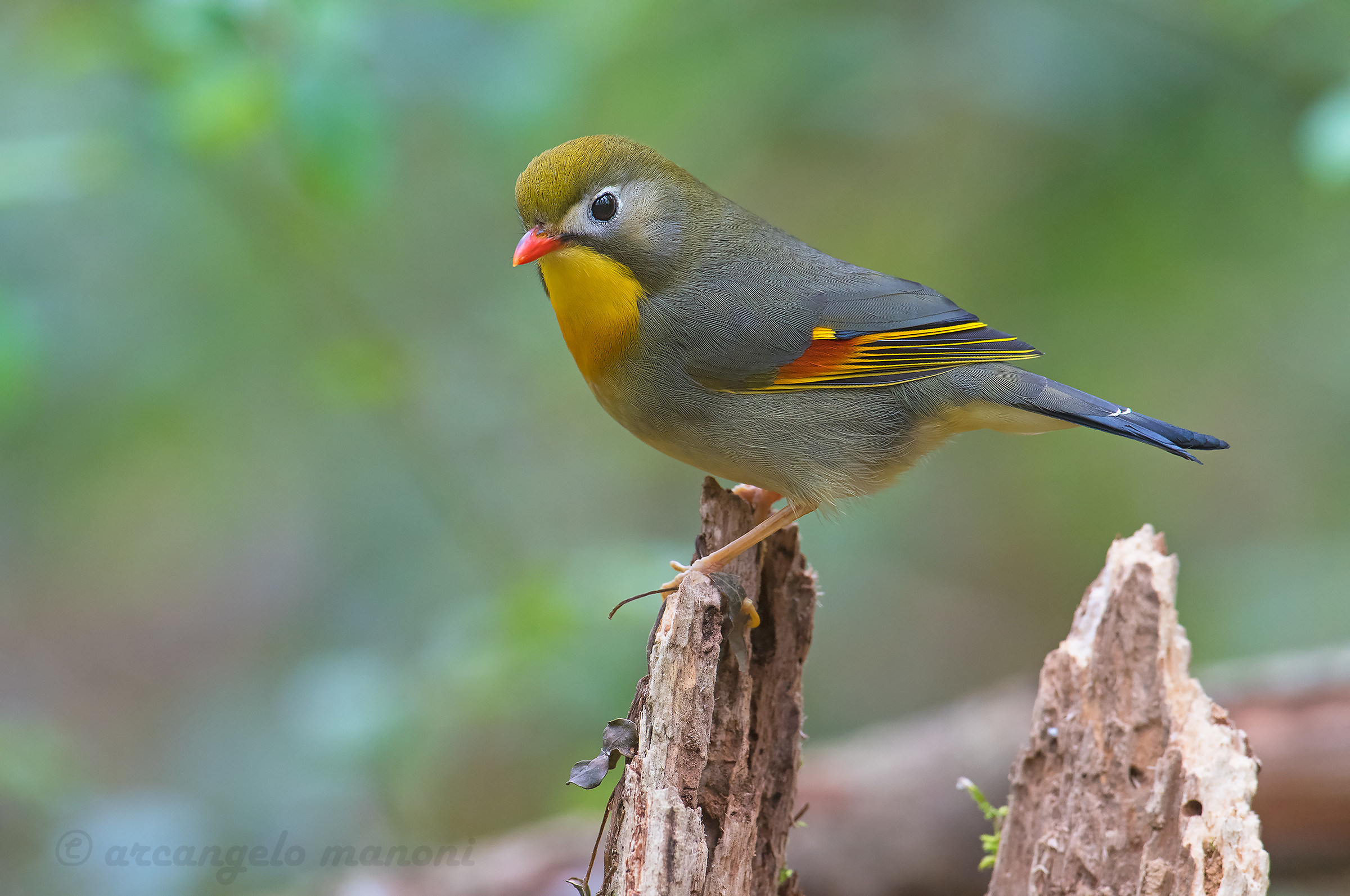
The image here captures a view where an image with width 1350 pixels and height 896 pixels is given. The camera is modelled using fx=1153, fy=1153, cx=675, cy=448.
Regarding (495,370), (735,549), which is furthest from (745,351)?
(495,370)

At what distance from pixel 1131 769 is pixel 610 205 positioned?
2.39 meters

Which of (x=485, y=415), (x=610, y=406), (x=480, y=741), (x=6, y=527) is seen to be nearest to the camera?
(x=610, y=406)

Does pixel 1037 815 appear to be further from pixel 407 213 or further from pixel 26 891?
pixel 407 213

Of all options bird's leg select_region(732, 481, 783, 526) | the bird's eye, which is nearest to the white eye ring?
the bird's eye

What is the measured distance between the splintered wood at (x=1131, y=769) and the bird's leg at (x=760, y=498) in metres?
1.23

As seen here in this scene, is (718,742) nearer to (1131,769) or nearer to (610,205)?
(1131,769)

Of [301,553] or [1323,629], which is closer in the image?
[1323,629]

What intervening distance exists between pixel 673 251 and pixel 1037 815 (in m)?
2.16

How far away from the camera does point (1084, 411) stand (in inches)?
143

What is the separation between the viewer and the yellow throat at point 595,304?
3875mm

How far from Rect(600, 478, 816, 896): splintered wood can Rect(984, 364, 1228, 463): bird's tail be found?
0.88m

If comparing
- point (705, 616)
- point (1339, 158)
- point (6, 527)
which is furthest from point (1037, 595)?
point (6, 527)

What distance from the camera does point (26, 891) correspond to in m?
4.75

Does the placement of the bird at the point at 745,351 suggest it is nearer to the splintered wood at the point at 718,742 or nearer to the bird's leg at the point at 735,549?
the bird's leg at the point at 735,549
